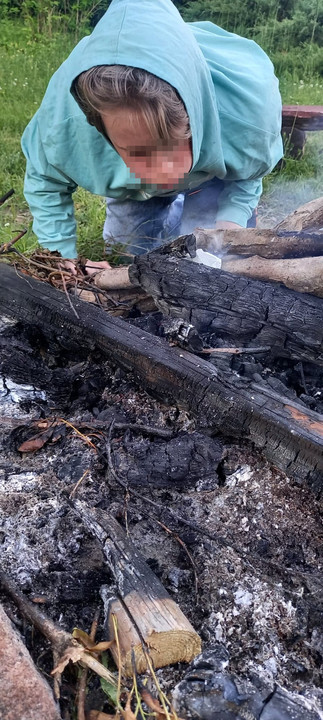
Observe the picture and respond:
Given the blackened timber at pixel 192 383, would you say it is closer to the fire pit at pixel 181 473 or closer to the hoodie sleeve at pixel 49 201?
the fire pit at pixel 181 473

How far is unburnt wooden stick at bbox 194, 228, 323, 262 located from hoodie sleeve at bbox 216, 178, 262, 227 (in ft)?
2.41

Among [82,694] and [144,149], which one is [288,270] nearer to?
[144,149]

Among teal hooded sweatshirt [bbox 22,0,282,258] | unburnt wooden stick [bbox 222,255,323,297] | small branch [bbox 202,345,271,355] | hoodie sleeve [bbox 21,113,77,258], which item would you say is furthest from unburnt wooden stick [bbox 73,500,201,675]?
hoodie sleeve [bbox 21,113,77,258]

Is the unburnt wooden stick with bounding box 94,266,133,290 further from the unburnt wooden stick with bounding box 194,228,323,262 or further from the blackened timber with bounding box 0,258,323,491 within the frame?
the unburnt wooden stick with bounding box 194,228,323,262

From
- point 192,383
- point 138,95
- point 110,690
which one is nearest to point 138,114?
point 138,95

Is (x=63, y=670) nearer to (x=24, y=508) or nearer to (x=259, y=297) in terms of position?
(x=24, y=508)

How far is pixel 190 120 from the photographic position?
2025mm

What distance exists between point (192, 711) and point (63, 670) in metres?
0.30

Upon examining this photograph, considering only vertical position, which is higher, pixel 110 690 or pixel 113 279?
pixel 113 279

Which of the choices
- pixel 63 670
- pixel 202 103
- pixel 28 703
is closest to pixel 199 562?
pixel 63 670

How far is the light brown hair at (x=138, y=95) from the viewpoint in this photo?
1844 mm

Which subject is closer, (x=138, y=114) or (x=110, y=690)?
(x=110, y=690)

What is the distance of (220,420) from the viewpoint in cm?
172

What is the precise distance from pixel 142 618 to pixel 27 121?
5186mm
